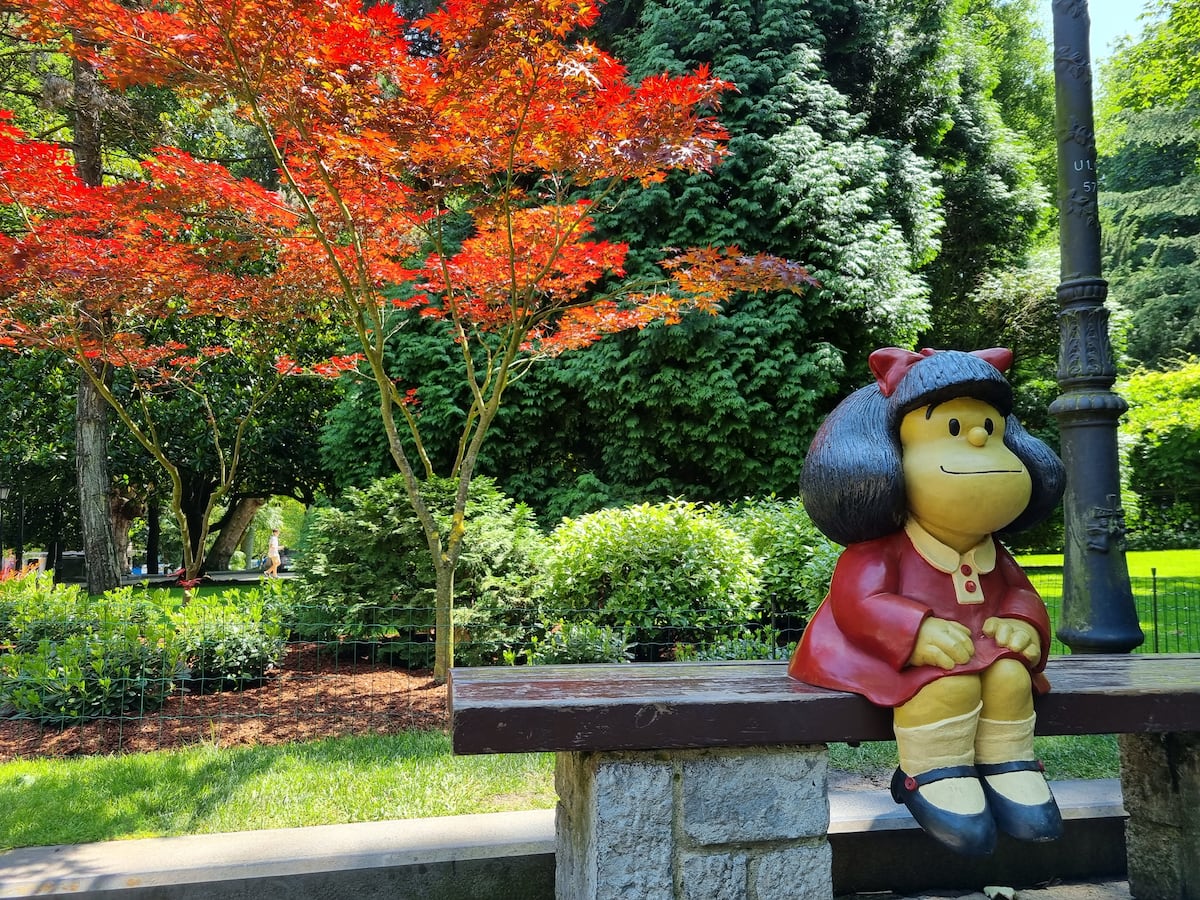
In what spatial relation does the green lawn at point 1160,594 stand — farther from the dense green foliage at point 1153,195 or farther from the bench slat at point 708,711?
the dense green foliage at point 1153,195

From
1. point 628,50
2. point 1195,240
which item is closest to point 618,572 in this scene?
point 628,50

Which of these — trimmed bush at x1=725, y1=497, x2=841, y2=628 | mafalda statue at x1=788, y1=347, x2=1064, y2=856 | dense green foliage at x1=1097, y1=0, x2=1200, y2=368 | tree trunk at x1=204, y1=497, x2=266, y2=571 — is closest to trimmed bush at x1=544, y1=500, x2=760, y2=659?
trimmed bush at x1=725, y1=497, x2=841, y2=628

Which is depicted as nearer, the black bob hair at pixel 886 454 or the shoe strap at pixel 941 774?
the shoe strap at pixel 941 774

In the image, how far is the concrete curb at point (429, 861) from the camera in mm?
2887

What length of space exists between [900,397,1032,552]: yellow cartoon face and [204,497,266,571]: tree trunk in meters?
20.3

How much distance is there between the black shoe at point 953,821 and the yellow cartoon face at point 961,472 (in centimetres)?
66

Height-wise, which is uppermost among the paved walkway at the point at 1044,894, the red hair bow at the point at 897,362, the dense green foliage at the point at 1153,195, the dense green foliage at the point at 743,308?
the dense green foliage at the point at 1153,195

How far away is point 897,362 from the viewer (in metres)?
2.65

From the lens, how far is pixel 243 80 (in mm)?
5375

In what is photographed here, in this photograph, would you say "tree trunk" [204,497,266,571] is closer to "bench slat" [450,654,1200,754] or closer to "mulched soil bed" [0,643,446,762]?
"mulched soil bed" [0,643,446,762]

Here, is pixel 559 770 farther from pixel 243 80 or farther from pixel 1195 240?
pixel 1195 240

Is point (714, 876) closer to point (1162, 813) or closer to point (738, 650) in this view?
point (1162, 813)

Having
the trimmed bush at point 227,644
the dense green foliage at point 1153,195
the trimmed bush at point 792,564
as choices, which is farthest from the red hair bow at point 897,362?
the dense green foliage at point 1153,195

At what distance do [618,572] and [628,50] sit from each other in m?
8.87
